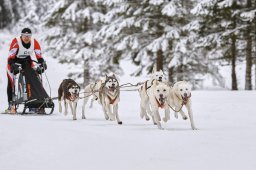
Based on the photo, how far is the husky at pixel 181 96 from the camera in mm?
7465

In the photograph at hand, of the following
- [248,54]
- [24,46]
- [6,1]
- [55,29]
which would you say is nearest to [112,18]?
[55,29]

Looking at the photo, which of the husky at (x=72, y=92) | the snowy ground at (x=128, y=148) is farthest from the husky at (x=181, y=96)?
the husky at (x=72, y=92)

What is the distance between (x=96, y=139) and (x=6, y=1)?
154 feet

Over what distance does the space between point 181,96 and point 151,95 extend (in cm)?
55

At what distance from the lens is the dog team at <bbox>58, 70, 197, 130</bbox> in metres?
7.51

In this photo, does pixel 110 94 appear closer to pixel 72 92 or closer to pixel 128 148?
pixel 72 92

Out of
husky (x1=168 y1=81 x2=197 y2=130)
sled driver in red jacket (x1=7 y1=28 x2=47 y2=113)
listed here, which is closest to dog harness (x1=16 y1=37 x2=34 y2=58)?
sled driver in red jacket (x1=7 y1=28 x2=47 y2=113)

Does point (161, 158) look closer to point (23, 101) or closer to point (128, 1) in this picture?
point (23, 101)

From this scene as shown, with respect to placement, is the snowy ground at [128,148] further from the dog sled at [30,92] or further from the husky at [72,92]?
the dog sled at [30,92]

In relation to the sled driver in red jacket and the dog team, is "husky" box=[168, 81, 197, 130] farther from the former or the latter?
the sled driver in red jacket

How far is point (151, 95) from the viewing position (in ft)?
25.4

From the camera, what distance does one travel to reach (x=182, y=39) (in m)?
17.9

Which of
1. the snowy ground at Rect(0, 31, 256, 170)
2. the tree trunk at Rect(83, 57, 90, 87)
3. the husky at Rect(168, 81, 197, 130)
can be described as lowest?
the snowy ground at Rect(0, 31, 256, 170)

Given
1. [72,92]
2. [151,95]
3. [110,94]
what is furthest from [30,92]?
[151,95]
